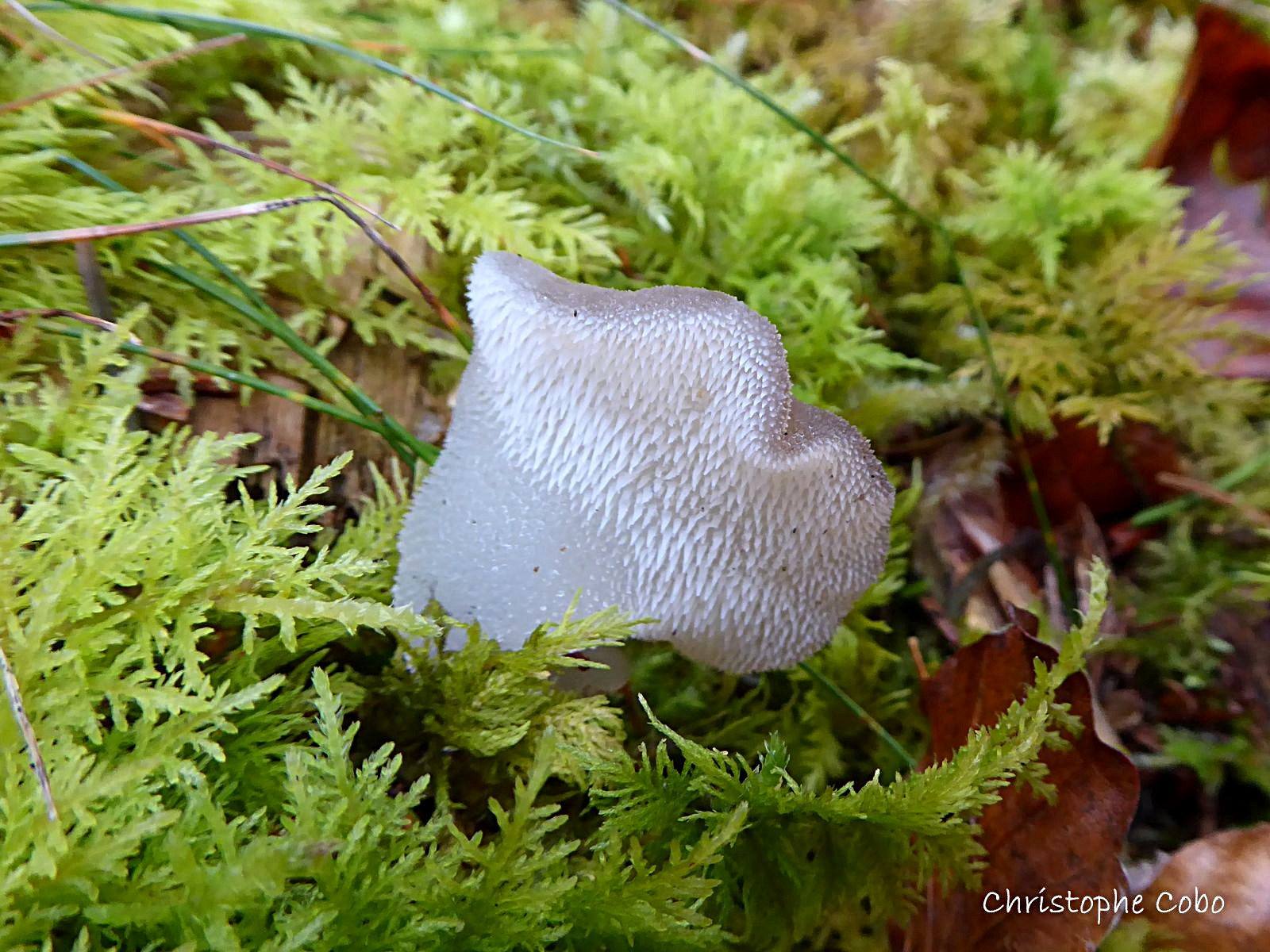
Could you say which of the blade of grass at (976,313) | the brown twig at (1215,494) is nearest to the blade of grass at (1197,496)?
the brown twig at (1215,494)

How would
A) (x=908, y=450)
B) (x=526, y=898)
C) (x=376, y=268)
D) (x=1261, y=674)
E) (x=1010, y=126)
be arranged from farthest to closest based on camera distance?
(x=1010, y=126), (x=908, y=450), (x=1261, y=674), (x=376, y=268), (x=526, y=898)

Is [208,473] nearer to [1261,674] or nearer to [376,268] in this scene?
[376,268]

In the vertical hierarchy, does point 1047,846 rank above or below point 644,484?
below

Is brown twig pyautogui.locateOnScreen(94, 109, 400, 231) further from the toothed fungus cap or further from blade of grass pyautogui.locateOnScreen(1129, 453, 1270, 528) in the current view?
blade of grass pyautogui.locateOnScreen(1129, 453, 1270, 528)

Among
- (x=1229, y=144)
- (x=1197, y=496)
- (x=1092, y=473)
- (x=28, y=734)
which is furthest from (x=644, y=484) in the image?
(x=1229, y=144)

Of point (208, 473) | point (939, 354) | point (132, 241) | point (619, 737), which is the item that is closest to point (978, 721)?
point (619, 737)

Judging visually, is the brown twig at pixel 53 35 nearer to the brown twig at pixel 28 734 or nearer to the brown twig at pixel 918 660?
the brown twig at pixel 28 734
